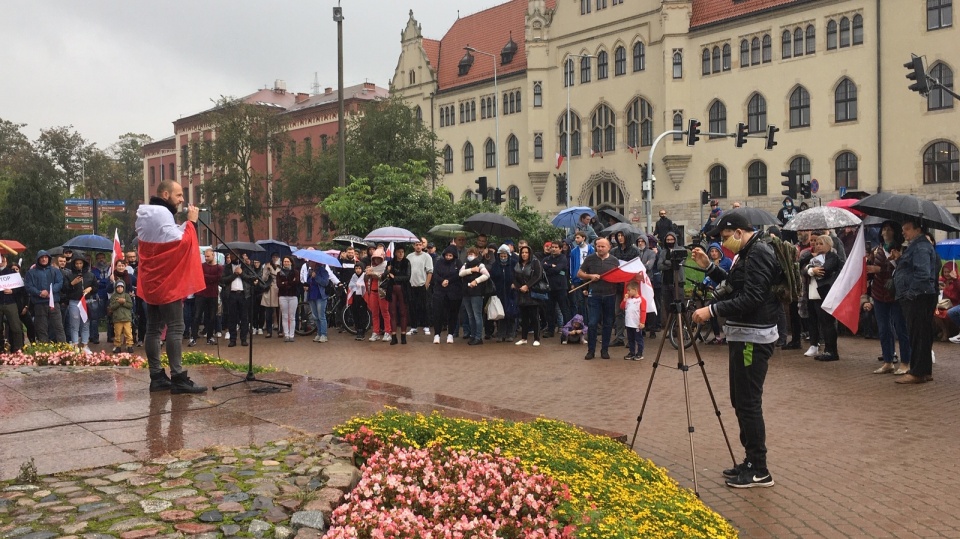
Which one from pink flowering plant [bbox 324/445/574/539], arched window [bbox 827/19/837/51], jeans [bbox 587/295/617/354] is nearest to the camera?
pink flowering plant [bbox 324/445/574/539]

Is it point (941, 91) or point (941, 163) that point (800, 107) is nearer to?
point (941, 91)

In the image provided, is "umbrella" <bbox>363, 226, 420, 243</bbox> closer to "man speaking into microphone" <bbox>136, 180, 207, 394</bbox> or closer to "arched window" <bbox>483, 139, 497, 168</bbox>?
"man speaking into microphone" <bbox>136, 180, 207, 394</bbox>

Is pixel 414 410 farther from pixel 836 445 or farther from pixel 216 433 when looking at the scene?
pixel 836 445

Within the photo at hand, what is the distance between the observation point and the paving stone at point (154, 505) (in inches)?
195

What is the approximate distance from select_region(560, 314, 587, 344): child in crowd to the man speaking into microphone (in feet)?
31.5

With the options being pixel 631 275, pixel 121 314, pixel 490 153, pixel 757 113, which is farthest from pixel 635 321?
pixel 490 153

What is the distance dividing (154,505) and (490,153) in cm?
5990

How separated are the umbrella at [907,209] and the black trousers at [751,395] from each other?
5518mm

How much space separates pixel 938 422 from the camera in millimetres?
9242

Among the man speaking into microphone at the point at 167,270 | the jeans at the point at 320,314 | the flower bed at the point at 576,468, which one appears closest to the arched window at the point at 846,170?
the jeans at the point at 320,314

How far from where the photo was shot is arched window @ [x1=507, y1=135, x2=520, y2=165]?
203 ft

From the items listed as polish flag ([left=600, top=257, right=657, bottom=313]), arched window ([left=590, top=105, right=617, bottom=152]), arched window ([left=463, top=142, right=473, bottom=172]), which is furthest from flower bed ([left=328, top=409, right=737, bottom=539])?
arched window ([left=463, top=142, right=473, bottom=172])

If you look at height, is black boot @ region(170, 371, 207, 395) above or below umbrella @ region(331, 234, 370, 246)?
below

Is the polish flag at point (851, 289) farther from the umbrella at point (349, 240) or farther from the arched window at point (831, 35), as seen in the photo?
the arched window at point (831, 35)
